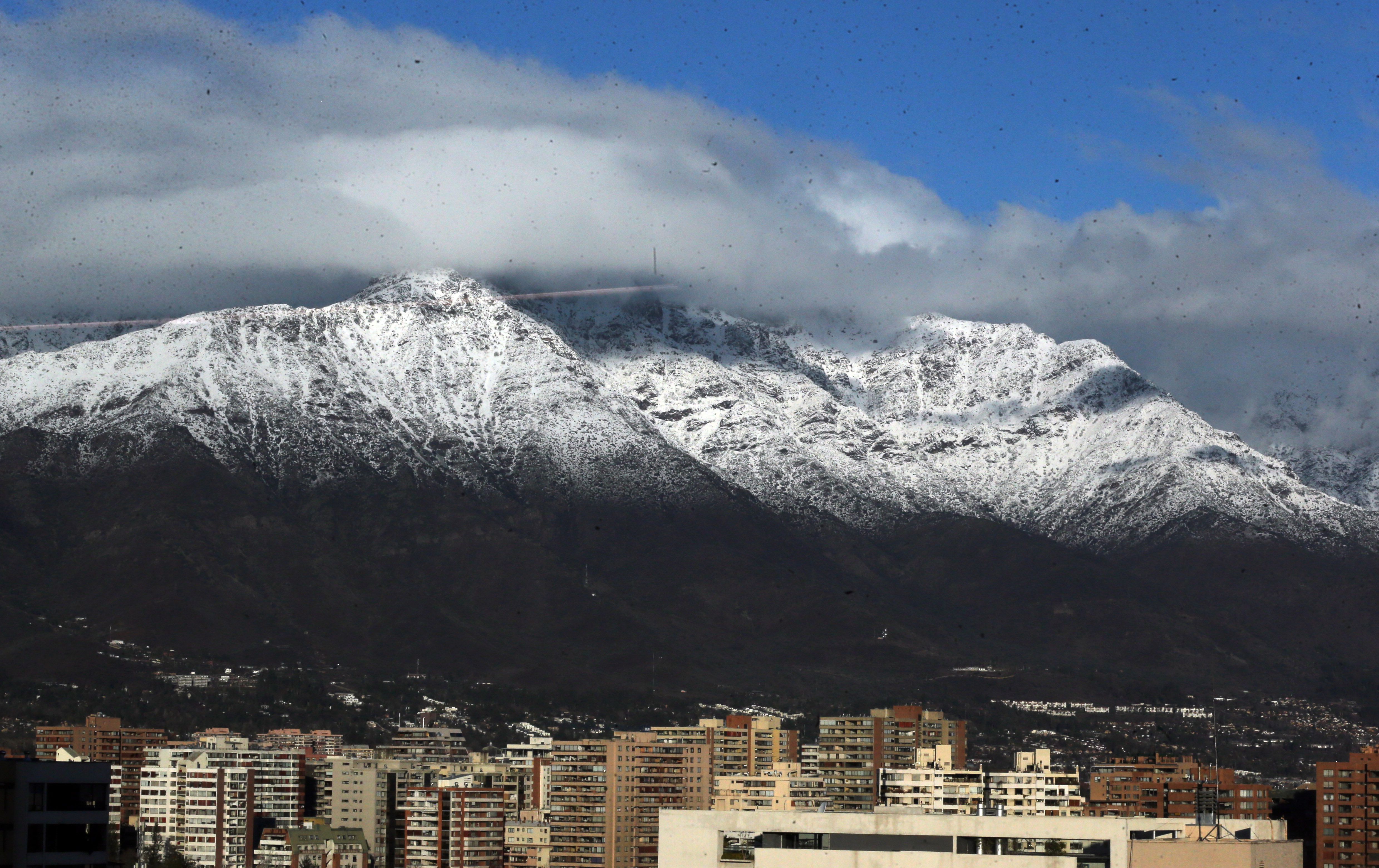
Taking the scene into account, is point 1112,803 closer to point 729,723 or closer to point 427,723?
point 729,723

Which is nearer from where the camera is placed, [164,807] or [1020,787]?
[1020,787]

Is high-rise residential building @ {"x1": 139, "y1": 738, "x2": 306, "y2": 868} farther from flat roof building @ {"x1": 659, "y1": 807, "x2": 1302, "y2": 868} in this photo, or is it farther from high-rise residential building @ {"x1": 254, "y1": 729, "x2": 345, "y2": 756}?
flat roof building @ {"x1": 659, "y1": 807, "x2": 1302, "y2": 868}

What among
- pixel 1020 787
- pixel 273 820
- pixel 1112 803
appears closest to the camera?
pixel 1020 787

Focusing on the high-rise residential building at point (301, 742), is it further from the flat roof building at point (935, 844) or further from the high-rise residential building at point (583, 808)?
the flat roof building at point (935, 844)

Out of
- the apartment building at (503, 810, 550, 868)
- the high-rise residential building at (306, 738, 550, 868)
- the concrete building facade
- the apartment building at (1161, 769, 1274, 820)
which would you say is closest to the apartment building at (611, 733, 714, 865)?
the apartment building at (503, 810, 550, 868)

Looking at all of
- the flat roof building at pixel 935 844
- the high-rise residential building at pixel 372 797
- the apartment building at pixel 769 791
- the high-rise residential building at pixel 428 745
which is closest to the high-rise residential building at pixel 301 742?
the high-rise residential building at pixel 428 745

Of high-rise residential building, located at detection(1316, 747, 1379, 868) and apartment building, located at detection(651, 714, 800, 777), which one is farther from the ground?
apartment building, located at detection(651, 714, 800, 777)

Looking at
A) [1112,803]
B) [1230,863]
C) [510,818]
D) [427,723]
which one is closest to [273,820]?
[510,818]
